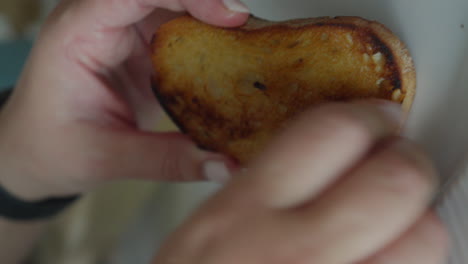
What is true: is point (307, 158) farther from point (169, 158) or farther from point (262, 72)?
point (169, 158)

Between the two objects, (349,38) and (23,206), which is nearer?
(349,38)

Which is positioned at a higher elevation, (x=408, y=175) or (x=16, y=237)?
(x=408, y=175)

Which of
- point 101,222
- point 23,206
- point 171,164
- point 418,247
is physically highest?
point 418,247

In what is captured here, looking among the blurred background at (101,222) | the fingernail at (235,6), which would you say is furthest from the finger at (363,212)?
the blurred background at (101,222)

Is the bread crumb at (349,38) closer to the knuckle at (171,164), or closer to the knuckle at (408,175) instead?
the knuckle at (408,175)

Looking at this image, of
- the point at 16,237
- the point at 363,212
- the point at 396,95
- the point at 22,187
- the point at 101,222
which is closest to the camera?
the point at 363,212

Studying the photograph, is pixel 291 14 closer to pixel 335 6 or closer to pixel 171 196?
pixel 335 6

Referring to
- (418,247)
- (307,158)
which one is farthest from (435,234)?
(307,158)

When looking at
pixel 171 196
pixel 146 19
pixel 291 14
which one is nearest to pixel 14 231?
pixel 171 196
